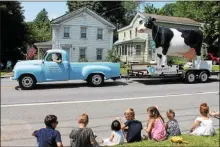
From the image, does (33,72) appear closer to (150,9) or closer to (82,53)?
(82,53)

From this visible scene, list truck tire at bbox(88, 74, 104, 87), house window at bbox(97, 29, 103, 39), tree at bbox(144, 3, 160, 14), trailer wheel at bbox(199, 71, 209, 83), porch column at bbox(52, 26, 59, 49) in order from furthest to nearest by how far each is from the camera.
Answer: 1. tree at bbox(144, 3, 160, 14)
2. house window at bbox(97, 29, 103, 39)
3. porch column at bbox(52, 26, 59, 49)
4. trailer wheel at bbox(199, 71, 209, 83)
5. truck tire at bbox(88, 74, 104, 87)

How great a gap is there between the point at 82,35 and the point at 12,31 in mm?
7949


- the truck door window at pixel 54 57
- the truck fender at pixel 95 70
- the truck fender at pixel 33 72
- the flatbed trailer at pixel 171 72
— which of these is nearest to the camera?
the truck fender at pixel 33 72

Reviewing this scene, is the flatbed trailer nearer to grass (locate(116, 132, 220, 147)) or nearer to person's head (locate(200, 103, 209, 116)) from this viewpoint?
person's head (locate(200, 103, 209, 116))

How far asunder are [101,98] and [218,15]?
1243 inches

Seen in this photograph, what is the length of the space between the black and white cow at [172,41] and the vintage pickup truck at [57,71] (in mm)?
3021

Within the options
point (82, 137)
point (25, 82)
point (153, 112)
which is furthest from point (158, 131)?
point (25, 82)

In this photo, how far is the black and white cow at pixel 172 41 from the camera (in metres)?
19.5

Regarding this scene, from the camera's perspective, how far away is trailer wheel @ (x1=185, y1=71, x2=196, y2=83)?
63.9ft

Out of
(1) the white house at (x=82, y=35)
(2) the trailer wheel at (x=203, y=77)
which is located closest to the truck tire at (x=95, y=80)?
(2) the trailer wheel at (x=203, y=77)

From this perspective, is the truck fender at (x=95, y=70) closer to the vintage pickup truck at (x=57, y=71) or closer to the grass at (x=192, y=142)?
the vintage pickup truck at (x=57, y=71)

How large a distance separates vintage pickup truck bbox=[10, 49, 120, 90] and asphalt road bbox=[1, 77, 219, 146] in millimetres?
463

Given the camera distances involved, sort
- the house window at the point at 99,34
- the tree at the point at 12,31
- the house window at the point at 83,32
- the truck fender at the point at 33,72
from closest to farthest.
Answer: the truck fender at the point at 33,72 < the tree at the point at 12,31 < the house window at the point at 83,32 < the house window at the point at 99,34

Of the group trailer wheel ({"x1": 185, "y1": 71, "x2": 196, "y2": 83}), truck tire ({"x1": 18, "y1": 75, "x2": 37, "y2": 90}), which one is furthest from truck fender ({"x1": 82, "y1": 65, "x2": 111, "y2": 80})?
trailer wheel ({"x1": 185, "y1": 71, "x2": 196, "y2": 83})
